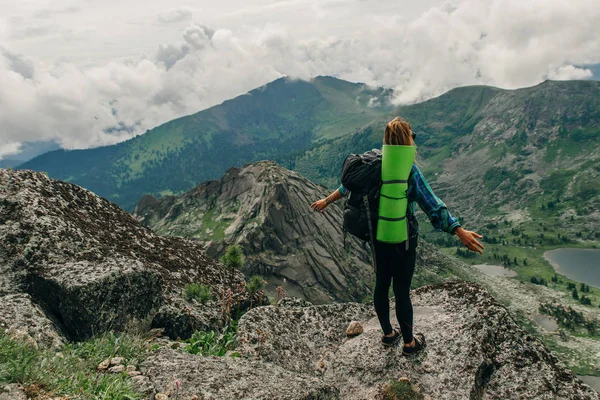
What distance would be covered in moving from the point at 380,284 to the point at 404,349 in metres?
1.93

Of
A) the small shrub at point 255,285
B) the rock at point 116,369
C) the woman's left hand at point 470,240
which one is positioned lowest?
the small shrub at point 255,285

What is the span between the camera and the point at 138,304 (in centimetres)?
1230

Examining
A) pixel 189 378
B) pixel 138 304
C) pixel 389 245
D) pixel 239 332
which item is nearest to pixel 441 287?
pixel 389 245

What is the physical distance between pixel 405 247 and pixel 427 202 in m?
1.33

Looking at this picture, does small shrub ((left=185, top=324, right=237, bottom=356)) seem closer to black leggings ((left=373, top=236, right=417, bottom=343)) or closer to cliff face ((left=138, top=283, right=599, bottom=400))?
cliff face ((left=138, top=283, right=599, bottom=400))

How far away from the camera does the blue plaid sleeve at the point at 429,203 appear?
998cm

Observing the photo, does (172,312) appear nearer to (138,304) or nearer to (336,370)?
(138,304)

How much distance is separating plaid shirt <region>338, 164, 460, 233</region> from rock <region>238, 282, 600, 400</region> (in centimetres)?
337

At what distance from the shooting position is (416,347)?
10938 millimetres

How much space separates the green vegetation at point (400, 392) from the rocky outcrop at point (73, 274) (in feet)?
20.9

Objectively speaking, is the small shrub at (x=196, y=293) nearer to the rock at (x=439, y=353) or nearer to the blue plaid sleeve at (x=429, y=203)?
the rock at (x=439, y=353)

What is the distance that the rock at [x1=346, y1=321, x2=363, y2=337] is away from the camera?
1288 cm

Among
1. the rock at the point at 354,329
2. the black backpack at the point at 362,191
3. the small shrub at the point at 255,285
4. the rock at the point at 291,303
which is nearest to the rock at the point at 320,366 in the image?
the rock at the point at 354,329

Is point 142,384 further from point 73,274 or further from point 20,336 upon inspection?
point 73,274
